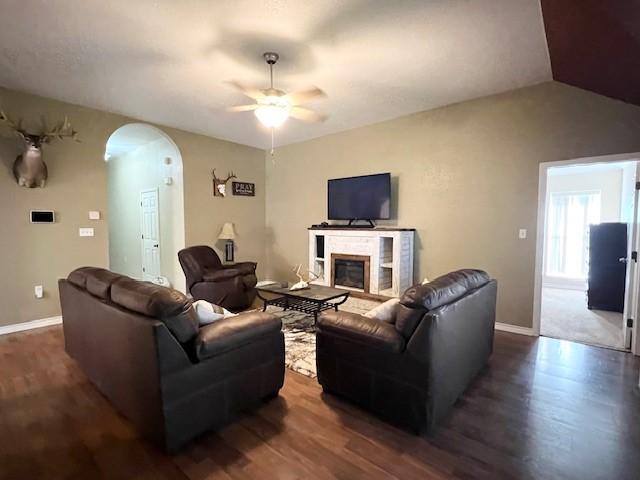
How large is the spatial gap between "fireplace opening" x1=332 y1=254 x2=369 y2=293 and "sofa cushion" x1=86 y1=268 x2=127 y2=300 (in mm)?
3531

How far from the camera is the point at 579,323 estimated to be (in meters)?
4.07

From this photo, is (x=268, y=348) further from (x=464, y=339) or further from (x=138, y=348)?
(x=464, y=339)

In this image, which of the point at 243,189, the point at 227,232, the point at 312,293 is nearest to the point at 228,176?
the point at 243,189

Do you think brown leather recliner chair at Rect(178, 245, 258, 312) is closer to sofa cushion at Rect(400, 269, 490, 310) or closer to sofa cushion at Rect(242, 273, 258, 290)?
sofa cushion at Rect(242, 273, 258, 290)

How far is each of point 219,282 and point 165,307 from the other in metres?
2.86

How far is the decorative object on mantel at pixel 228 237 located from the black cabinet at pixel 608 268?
5.79 meters

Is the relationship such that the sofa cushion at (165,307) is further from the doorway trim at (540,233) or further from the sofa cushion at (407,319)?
the doorway trim at (540,233)

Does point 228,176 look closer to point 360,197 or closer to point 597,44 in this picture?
point 360,197

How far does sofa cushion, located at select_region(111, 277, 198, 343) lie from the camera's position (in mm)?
1715

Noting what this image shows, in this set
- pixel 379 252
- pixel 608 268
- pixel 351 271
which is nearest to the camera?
pixel 608 268

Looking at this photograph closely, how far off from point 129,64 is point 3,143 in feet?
6.60

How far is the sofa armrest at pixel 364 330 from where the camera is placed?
6.43ft

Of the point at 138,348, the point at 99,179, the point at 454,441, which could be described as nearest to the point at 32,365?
the point at 138,348

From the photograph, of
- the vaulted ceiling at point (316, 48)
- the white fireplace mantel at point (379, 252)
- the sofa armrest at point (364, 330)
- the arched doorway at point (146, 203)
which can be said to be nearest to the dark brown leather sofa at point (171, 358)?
the sofa armrest at point (364, 330)
